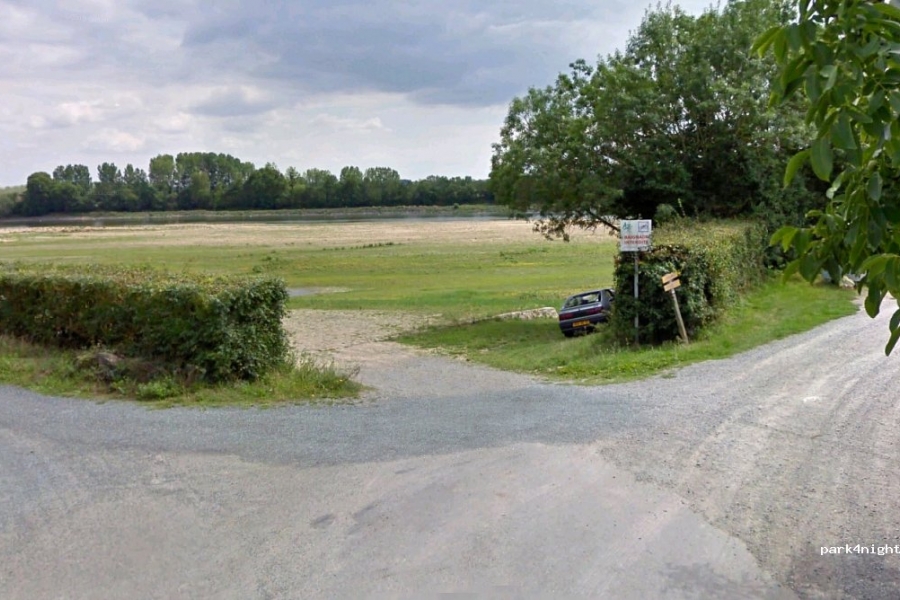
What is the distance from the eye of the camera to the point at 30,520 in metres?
5.67

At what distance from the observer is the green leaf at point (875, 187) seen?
316 cm

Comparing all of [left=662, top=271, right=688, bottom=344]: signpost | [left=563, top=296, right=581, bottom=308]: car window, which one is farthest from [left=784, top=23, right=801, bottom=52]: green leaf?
[left=563, top=296, right=581, bottom=308]: car window

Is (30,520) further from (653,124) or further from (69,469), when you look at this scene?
(653,124)

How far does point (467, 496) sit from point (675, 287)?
9.20m

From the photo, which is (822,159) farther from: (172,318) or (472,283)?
(472,283)

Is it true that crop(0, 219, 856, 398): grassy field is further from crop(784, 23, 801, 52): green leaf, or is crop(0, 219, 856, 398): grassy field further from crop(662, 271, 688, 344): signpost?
crop(784, 23, 801, 52): green leaf

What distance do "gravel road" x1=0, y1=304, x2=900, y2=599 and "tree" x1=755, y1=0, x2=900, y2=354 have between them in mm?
2197

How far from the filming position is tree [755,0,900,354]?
9.89 feet

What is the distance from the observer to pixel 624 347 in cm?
1496

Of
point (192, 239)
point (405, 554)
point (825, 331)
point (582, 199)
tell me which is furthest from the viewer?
point (192, 239)

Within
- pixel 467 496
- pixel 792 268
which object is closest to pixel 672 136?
pixel 467 496

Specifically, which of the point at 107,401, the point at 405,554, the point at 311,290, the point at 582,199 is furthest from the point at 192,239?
the point at 405,554

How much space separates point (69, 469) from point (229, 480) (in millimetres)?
1682

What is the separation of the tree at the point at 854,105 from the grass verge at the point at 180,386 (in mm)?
7386
